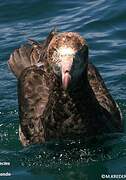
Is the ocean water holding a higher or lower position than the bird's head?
lower

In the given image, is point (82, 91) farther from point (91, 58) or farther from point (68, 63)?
point (91, 58)

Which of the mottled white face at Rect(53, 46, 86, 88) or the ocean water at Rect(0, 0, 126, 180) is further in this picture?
the ocean water at Rect(0, 0, 126, 180)

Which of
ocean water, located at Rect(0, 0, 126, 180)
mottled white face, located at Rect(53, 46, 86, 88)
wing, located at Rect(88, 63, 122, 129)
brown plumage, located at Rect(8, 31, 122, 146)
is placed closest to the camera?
mottled white face, located at Rect(53, 46, 86, 88)

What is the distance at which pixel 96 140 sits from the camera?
27.2 feet

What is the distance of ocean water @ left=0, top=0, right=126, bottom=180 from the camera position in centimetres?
818

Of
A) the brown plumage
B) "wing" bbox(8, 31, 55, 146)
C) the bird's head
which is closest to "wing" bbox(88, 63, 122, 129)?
the brown plumage

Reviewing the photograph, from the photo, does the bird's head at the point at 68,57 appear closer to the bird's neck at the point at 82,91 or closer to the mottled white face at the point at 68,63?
the mottled white face at the point at 68,63

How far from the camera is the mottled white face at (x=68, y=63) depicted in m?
7.32

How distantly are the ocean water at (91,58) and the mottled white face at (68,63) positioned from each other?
1023 millimetres

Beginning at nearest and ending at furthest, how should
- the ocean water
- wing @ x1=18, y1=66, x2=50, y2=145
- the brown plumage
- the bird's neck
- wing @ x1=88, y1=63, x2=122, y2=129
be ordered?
the brown plumage
the bird's neck
the ocean water
wing @ x1=18, y1=66, x2=50, y2=145
wing @ x1=88, y1=63, x2=122, y2=129

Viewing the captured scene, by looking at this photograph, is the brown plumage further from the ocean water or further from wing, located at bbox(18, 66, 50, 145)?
the ocean water

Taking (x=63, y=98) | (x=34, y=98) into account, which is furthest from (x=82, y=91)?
(x=34, y=98)

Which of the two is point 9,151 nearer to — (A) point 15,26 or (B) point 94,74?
(B) point 94,74

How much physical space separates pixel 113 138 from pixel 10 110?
6.47 feet
